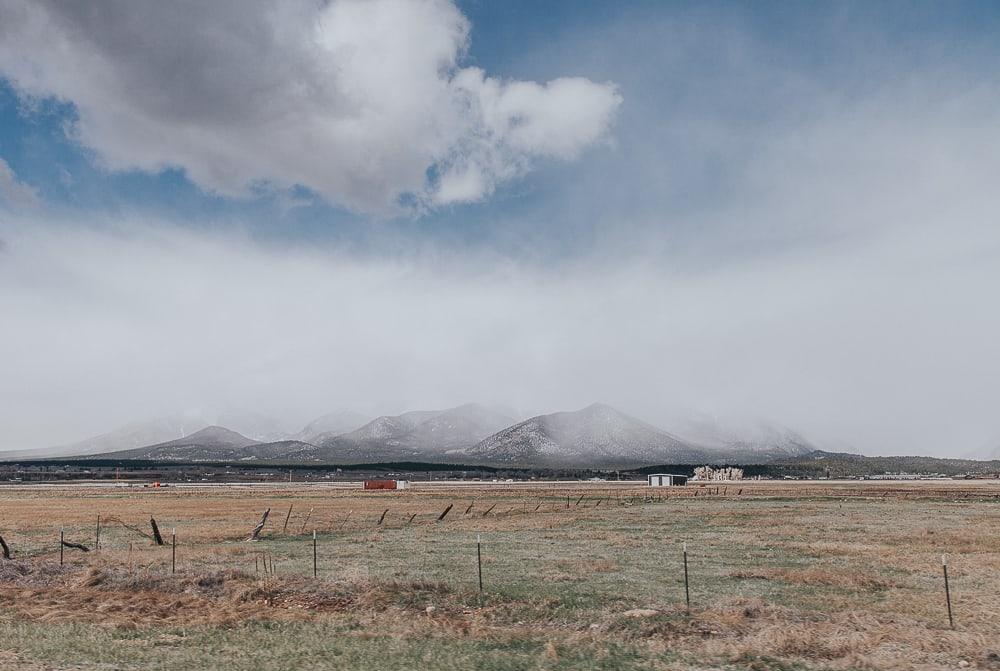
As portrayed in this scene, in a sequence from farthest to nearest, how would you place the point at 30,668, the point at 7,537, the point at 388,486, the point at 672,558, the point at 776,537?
the point at 388,486
the point at 7,537
the point at 776,537
the point at 672,558
the point at 30,668

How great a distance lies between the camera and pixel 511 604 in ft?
74.5

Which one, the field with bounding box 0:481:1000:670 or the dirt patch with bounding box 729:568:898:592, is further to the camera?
the dirt patch with bounding box 729:568:898:592

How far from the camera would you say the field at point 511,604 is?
Answer: 17.7 meters

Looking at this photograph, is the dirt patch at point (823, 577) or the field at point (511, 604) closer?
the field at point (511, 604)

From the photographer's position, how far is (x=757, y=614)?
21.0 meters

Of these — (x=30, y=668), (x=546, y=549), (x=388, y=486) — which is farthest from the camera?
(x=388, y=486)

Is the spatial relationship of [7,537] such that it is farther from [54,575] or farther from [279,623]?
[279,623]

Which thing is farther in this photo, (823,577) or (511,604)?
(823,577)

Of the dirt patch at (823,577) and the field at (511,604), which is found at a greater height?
the field at (511,604)

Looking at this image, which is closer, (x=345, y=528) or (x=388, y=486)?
(x=345, y=528)

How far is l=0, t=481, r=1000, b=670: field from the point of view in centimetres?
1770

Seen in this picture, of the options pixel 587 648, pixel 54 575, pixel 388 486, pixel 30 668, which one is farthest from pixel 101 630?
pixel 388 486

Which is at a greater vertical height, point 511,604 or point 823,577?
point 511,604

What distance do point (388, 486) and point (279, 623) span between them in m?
122
